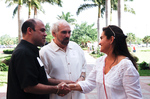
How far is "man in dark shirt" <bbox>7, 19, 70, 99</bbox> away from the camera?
5.99ft

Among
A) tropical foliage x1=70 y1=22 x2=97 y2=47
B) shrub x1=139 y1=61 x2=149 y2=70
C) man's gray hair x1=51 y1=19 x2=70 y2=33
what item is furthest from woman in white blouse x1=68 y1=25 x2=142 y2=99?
tropical foliage x1=70 y1=22 x2=97 y2=47

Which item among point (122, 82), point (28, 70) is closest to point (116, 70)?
point (122, 82)

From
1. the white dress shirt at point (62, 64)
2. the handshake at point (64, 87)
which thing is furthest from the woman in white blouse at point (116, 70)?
the white dress shirt at point (62, 64)

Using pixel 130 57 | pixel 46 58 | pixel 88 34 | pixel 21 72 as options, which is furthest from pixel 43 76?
pixel 88 34

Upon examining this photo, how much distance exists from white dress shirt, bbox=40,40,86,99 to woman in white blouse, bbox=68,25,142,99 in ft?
1.97

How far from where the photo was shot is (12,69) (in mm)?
1908

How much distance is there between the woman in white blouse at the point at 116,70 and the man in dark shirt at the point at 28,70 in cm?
62

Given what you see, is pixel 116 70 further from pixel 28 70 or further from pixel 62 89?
pixel 28 70

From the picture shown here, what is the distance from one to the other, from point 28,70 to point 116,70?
3.05ft

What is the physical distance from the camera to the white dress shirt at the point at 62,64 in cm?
265

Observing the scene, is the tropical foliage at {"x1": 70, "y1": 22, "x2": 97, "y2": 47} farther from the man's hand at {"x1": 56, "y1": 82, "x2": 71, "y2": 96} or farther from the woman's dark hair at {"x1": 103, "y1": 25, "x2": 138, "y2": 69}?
the woman's dark hair at {"x1": 103, "y1": 25, "x2": 138, "y2": 69}

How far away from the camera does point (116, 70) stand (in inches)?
76.3

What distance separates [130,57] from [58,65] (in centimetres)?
110

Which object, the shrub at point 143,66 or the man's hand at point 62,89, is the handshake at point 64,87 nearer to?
the man's hand at point 62,89
